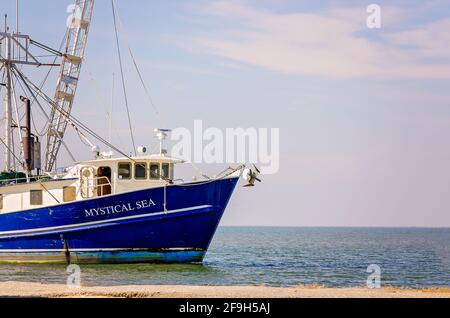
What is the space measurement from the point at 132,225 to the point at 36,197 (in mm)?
5053

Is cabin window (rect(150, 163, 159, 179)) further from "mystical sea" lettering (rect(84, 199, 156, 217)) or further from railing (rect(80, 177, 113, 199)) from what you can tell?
railing (rect(80, 177, 113, 199))

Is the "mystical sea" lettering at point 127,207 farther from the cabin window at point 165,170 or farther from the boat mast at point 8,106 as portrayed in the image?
the boat mast at point 8,106

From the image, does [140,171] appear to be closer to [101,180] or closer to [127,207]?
[101,180]

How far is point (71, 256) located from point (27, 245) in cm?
225

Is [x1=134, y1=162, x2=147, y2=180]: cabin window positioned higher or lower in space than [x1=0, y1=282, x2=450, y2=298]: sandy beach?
higher

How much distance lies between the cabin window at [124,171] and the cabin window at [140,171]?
299 mm

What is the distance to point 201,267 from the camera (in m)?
31.8

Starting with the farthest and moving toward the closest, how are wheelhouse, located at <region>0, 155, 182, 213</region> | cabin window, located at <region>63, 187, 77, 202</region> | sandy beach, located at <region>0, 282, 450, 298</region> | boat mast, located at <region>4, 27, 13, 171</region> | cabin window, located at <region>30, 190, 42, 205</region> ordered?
1. boat mast, located at <region>4, 27, 13, 171</region>
2. cabin window, located at <region>30, 190, 42, 205</region>
3. cabin window, located at <region>63, 187, 77, 202</region>
4. wheelhouse, located at <region>0, 155, 182, 213</region>
5. sandy beach, located at <region>0, 282, 450, 298</region>

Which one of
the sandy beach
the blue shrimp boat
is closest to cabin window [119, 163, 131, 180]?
the blue shrimp boat

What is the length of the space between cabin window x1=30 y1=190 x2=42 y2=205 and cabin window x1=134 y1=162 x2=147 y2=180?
4.61 meters

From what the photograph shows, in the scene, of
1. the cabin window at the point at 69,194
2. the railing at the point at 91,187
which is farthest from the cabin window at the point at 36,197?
the railing at the point at 91,187

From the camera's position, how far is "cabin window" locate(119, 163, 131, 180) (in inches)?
1256

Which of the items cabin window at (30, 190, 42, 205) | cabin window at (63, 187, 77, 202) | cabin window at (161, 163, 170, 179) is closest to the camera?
cabin window at (161, 163, 170, 179)
